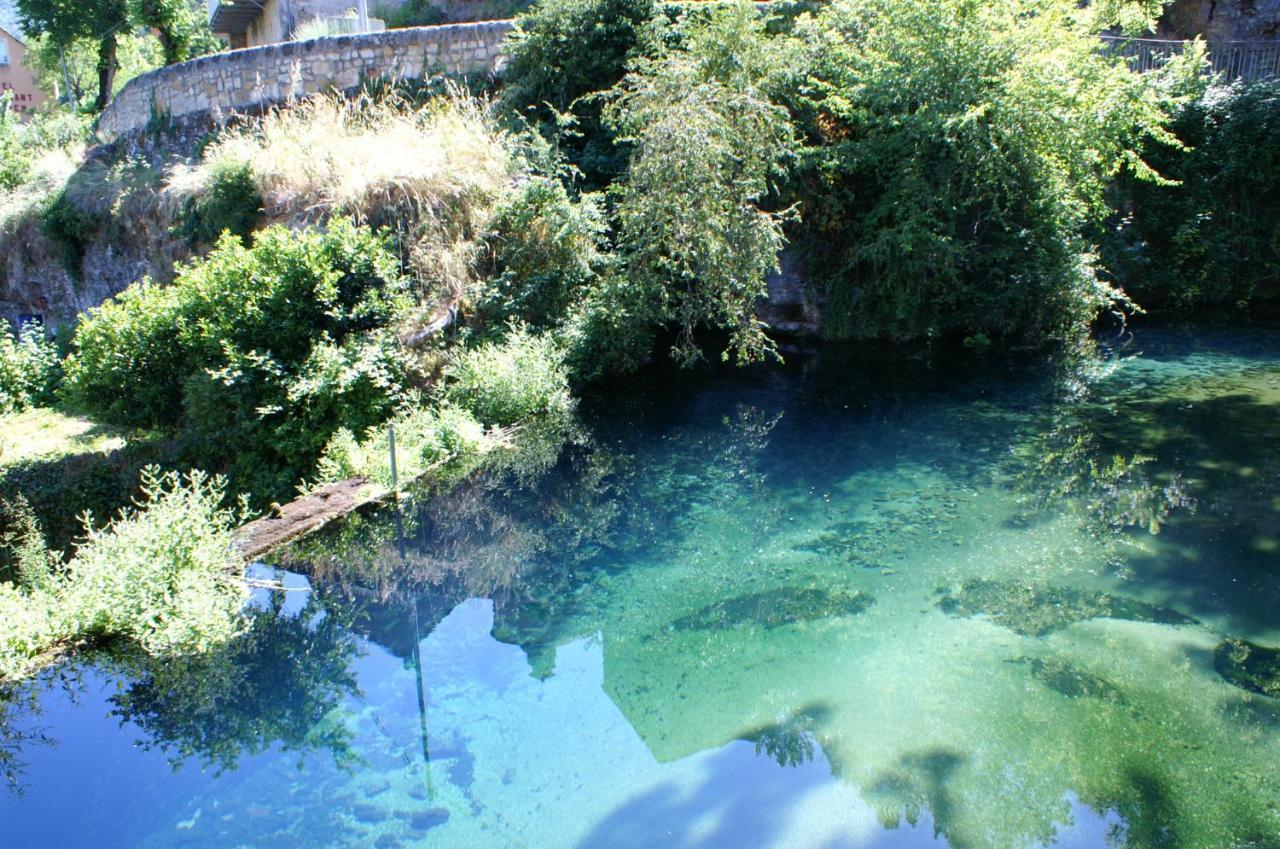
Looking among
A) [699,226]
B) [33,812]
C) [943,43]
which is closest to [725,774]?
[33,812]

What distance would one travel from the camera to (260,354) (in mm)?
10695

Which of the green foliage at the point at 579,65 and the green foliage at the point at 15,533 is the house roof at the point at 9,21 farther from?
the green foliage at the point at 15,533

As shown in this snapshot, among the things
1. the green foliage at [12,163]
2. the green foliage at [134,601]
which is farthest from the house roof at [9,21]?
the green foliage at [134,601]

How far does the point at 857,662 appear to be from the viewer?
6.55m

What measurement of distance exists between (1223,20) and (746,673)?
22634 millimetres

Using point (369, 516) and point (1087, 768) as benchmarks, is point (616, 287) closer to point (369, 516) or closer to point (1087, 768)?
point (369, 516)

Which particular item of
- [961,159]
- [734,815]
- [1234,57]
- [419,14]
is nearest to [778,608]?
[734,815]

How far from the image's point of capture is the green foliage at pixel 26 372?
15039 millimetres

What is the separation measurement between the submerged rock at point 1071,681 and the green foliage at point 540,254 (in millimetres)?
9023

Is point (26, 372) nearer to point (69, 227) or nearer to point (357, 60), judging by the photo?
point (69, 227)

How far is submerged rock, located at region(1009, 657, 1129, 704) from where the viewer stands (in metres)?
6.03

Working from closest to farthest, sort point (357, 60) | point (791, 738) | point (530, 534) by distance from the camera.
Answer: point (791, 738) → point (530, 534) → point (357, 60)

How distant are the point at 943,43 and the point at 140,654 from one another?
532 inches

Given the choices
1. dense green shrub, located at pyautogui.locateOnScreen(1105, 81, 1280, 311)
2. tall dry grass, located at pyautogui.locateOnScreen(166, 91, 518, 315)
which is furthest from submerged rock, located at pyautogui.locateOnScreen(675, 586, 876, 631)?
dense green shrub, located at pyautogui.locateOnScreen(1105, 81, 1280, 311)
